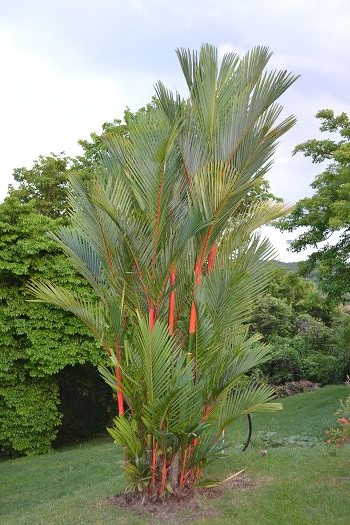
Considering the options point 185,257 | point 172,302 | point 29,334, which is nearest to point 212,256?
point 185,257

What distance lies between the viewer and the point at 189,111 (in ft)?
18.4

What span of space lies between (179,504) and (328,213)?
10774 millimetres

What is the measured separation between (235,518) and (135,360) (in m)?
1.56

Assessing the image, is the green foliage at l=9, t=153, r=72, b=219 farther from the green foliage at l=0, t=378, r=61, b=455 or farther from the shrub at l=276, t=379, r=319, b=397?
the shrub at l=276, t=379, r=319, b=397

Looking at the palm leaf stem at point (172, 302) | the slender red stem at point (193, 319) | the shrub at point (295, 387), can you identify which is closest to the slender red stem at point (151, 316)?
the palm leaf stem at point (172, 302)

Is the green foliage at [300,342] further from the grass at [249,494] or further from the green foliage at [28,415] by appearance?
the grass at [249,494]

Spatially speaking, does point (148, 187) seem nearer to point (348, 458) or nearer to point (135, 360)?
point (135, 360)

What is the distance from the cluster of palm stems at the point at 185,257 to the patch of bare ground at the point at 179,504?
93mm

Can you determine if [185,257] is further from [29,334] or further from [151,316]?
[29,334]

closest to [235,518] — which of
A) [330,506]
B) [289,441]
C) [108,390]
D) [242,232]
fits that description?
[330,506]

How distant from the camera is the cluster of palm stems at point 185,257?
5.06 meters

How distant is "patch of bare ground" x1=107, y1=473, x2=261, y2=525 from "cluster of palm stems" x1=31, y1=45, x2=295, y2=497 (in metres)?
0.09

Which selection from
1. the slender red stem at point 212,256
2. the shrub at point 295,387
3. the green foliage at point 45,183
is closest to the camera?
the slender red stem at point 212,256

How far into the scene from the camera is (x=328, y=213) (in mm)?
14594
